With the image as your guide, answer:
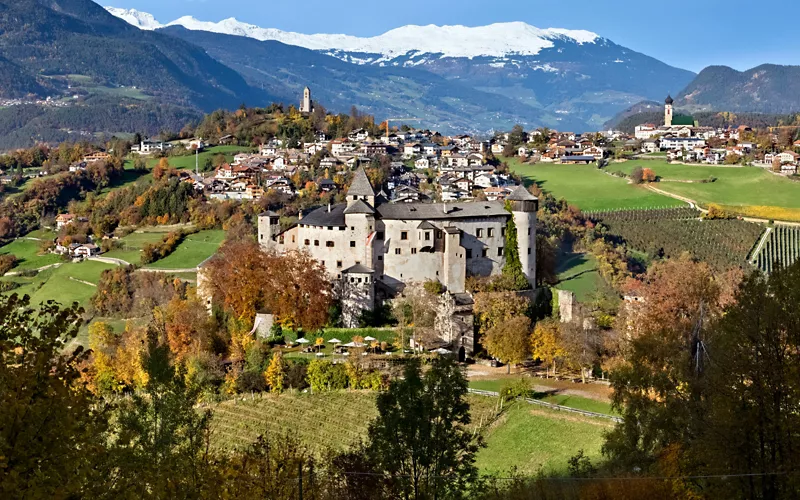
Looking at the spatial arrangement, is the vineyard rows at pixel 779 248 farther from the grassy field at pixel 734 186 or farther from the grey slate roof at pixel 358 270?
the grey slate roof at pixel 358 270

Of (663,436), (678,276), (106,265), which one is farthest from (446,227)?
(106,265)

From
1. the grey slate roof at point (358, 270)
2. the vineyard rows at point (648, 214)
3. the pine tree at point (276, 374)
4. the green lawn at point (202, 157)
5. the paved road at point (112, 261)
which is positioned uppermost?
the green lawn at point (202, 157)

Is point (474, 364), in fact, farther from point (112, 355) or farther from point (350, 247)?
point (112, 355)

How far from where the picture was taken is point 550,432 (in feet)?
120

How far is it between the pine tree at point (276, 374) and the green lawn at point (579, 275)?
2736cm

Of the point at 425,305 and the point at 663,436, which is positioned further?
the point at 425,305

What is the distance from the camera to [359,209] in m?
50.0

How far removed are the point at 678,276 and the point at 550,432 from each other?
12.2 m

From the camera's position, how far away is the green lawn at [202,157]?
11712 centimetres

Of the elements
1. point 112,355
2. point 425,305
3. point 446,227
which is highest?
point 446,227

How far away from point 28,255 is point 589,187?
211ft

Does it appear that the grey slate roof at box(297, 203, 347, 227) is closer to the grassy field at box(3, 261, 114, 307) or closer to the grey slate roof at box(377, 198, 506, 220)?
the grey slate roof at box(377, 198, 506, 220)

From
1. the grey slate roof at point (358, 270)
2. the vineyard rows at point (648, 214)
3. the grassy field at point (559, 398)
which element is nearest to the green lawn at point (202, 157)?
the vineyard rows at point (648, 214)

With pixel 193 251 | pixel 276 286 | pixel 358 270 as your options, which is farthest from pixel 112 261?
pixel 358 270
